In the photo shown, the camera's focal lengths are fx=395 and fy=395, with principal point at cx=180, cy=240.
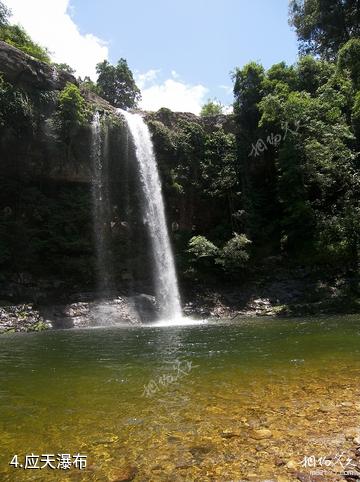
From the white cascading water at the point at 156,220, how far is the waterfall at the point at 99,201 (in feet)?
7.11

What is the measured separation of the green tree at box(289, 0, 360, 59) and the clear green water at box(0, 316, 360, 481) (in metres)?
30.9

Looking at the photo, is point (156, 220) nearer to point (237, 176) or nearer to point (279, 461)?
point (237, 176)

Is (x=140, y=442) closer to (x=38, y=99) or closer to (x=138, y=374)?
(x=138, y=374)

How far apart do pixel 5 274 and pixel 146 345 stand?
460 inches

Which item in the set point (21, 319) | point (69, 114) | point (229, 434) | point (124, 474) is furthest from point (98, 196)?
point (124, 474)

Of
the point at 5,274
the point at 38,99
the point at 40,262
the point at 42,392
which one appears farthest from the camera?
the point at 38,99

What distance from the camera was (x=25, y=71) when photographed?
72.8 feet

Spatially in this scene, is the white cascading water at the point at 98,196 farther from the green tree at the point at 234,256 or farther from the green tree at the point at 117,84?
the green tree at the point at 117,84

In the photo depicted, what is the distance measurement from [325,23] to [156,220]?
23.3 m

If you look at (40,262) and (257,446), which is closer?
(257,446)

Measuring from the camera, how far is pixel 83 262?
67.3 ft

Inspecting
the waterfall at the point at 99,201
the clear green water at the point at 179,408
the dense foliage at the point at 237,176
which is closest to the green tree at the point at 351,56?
the dense foliage at the point at 237,176

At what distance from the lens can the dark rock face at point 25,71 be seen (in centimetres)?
2159

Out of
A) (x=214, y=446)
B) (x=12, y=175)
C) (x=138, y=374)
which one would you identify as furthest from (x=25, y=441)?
(x=12, y=175)
